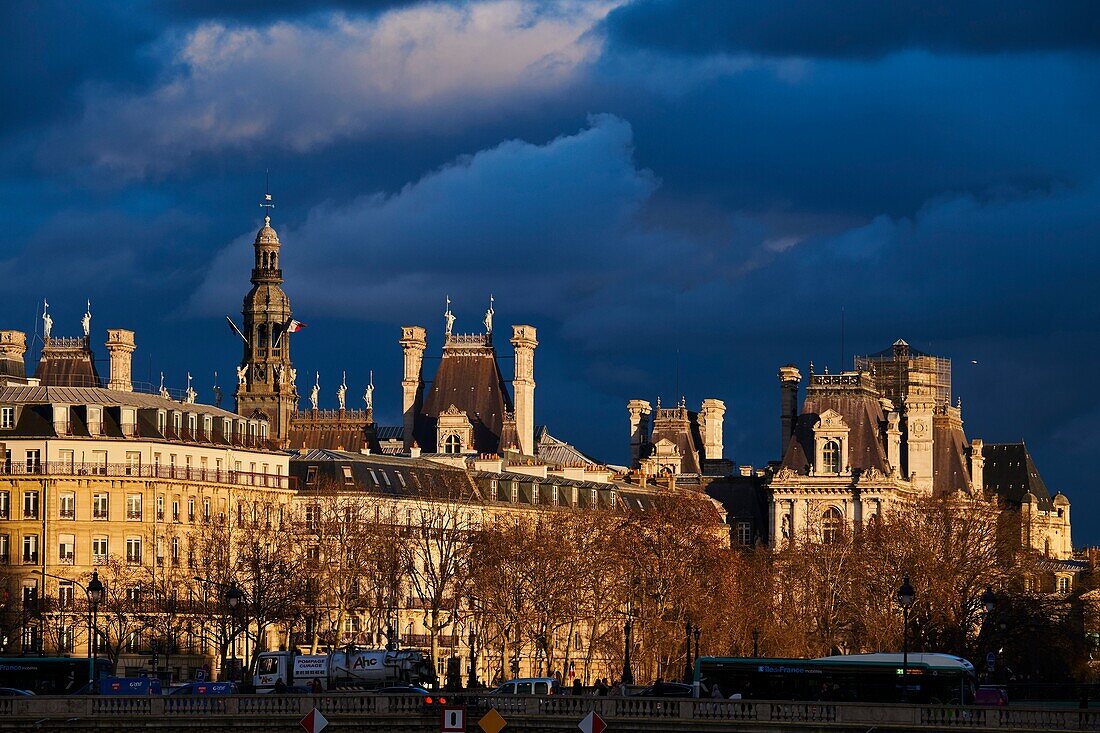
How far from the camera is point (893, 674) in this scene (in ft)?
353

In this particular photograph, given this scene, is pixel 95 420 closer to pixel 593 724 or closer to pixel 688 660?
pixel 688 660

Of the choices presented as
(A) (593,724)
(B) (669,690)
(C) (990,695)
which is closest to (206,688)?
(B) (669,690)

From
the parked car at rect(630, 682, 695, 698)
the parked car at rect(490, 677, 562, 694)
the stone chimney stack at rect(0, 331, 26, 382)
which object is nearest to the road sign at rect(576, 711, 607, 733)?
the parked car at rect(630, 682, 695, 698)

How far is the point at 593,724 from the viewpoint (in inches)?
3361

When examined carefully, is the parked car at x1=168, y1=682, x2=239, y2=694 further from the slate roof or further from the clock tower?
the clock tower

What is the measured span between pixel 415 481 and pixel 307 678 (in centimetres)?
5533

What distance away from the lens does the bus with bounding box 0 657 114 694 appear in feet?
365

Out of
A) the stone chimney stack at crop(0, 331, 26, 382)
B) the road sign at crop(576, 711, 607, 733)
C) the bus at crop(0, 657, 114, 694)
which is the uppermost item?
the stone chimney stack at crop(0, 331, 26, 382)

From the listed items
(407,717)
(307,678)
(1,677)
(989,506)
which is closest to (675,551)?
(989,506)

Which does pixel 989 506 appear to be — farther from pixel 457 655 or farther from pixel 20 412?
pixel 20 412

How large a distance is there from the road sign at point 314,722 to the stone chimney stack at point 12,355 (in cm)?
8965

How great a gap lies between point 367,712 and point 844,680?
20363 mm

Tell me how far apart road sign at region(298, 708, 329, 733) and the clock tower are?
11001 centimetres

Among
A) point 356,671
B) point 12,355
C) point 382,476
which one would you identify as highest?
point 12,355
